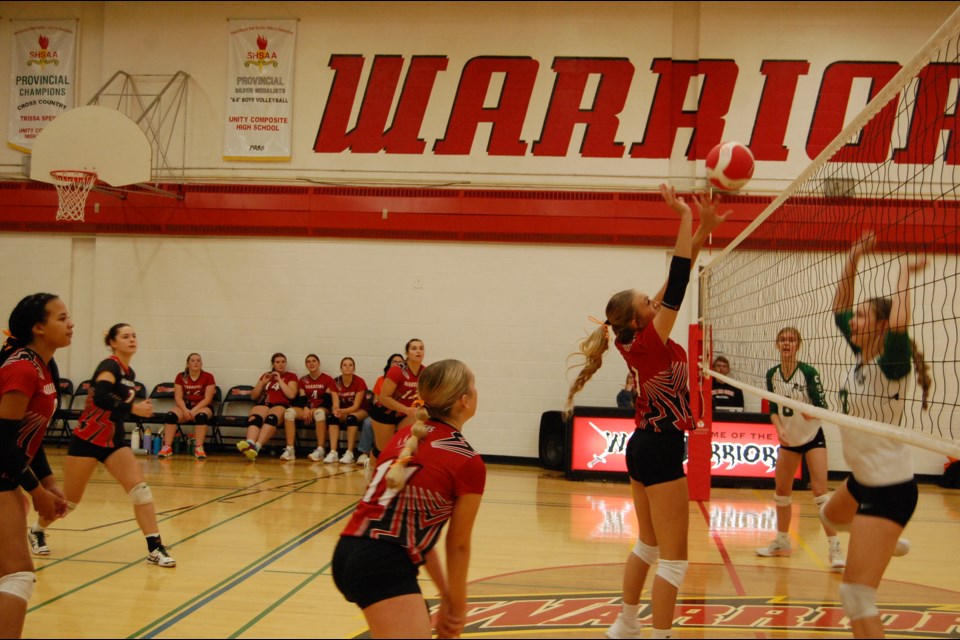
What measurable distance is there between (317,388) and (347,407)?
514 millimetres

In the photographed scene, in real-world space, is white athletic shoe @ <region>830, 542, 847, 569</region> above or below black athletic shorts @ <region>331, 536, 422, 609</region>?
below

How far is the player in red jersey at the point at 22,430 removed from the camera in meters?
3.15

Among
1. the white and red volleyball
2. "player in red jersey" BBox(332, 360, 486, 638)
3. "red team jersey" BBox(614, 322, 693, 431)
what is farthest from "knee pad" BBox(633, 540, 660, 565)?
the white and red volleyball

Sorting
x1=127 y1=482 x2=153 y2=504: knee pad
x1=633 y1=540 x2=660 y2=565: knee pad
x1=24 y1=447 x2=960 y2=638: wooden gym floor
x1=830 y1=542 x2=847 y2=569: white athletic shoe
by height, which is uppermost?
x1=633 y1=540 x2=660 y2=565: knee pad

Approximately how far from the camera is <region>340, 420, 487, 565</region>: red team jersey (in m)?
2.60

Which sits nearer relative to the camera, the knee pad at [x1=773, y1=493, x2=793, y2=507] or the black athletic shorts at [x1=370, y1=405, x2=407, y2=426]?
the knee pad at [x1=773, y1=493, x2=793, y2=507]

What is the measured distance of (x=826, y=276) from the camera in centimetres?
815

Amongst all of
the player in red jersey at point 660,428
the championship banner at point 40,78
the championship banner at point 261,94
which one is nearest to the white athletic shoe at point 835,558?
the player in red jersey at point 660,428

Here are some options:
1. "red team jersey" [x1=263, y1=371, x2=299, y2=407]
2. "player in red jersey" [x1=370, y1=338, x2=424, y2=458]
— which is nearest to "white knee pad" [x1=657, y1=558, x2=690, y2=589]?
"player in red jersey" [x1=370, y1=338, x2=424, y2=458]

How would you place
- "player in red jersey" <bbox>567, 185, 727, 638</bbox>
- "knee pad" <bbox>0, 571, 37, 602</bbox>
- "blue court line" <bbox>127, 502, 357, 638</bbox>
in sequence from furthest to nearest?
"blue court line" <bbox>127, 502, 357, 638</bbox>, "player in red jersey" <bbox>567, 185, 727, 638</bbox>, "knee pad" <bbox>0, 571, 37, 602</bbox>

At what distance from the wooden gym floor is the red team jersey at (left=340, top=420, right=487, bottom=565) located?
173cm

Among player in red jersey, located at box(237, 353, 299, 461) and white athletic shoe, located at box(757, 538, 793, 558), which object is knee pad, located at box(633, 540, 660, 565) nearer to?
white athletic shoe, located at box(757, 538, 793, 558)

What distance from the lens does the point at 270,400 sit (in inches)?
436

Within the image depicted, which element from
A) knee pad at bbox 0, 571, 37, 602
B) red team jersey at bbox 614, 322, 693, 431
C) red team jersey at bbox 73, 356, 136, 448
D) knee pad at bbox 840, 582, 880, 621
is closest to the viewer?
knee pad at bbox 840, 582, 880, 621
